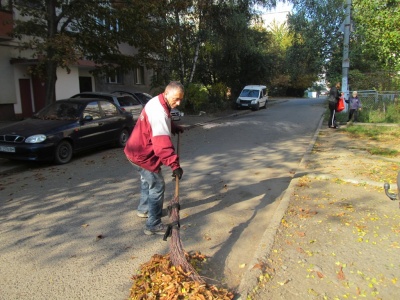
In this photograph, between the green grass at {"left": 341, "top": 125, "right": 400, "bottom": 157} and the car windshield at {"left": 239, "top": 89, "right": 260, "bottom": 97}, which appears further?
the car windshield at {"left": 239, "top": 89, "right": 260, "bottom": 97}

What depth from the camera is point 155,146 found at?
3.63m

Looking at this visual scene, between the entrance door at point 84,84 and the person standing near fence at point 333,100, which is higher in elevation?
the entrance door at point 84,84

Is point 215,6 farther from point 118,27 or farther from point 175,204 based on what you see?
point 175,204

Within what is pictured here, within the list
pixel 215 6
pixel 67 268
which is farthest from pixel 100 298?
pixel 215 6

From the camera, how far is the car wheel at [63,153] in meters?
8.15

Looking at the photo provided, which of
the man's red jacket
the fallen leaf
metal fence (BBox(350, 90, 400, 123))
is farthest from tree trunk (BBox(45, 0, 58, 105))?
metal fence (BBox(350, 90, 400, 123))

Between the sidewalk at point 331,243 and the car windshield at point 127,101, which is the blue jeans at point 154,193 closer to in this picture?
the sidewalk at point 331,243

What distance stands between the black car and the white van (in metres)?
16.6

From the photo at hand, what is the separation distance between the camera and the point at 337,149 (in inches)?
369

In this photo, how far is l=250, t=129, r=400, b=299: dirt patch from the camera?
3051mm

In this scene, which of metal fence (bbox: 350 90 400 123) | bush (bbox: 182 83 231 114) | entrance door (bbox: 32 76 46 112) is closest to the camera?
metal fence (bbox: 350 90 400 123)

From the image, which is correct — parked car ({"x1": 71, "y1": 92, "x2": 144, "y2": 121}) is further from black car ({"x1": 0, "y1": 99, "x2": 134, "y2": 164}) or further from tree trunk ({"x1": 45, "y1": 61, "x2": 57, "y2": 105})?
black car ({"x1": 0, "y1": 99, "x2": 134, "y2": 164})

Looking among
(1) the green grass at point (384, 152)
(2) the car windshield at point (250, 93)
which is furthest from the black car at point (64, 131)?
(2) the car windshield at point (250, 93)

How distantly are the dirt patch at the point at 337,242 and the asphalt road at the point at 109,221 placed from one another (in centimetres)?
36
